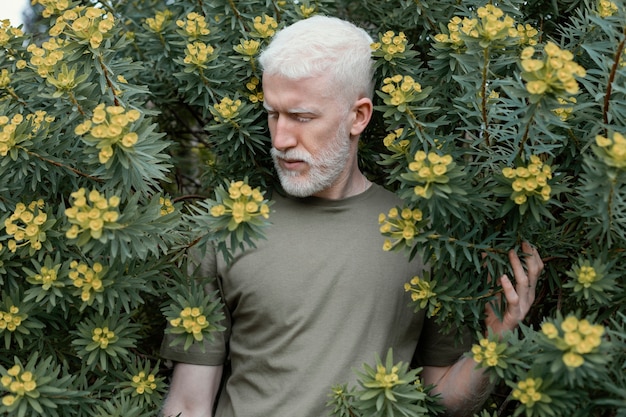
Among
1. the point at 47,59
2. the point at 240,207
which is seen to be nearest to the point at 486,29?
the point at 240,207

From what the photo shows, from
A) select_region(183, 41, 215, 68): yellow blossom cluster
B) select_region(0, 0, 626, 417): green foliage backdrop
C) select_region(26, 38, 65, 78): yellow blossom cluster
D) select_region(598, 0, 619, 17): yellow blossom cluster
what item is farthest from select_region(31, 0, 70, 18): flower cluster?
select_region(598, 0, 619, 17): yellow blossom cluster

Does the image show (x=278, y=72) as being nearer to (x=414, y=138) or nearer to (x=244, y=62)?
(x=244, y=62)

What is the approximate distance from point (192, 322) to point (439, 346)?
89 centimetres

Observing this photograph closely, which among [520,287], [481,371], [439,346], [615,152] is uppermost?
[615,152]

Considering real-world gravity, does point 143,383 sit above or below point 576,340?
below

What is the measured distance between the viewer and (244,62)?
2604 mm

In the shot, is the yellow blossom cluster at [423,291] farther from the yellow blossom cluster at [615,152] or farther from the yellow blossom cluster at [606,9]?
the yellow blossom cluster at [606,9]

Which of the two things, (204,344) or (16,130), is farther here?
(204,344)

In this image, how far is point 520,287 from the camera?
2.17 m

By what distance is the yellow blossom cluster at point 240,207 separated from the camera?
1.89 m

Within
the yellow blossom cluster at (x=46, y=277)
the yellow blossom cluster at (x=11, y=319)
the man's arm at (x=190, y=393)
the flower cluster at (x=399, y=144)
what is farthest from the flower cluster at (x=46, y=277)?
the flower cluster at (x=399, y=144)

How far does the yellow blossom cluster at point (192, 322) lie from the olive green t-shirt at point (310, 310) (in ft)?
1.16

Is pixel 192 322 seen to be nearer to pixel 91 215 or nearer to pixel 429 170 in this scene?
pixel 91 215

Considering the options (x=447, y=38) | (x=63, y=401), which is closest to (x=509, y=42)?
(x=447, y=38)
